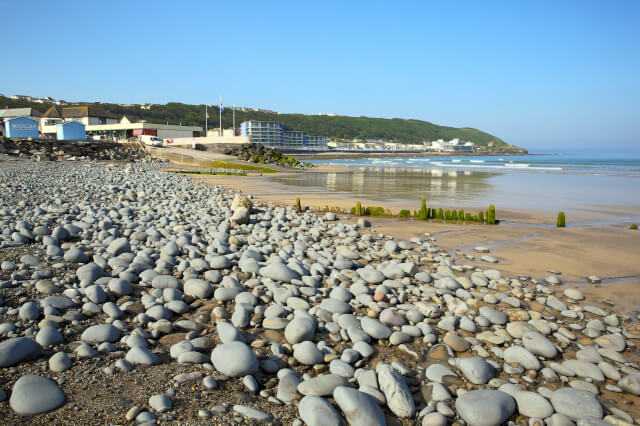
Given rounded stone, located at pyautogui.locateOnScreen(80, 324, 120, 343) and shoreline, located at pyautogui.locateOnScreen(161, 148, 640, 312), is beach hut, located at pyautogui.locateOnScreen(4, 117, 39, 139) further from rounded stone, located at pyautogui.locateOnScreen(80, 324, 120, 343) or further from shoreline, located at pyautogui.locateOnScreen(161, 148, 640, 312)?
rounded stone, located at pyautogui.locateOnScreen(80, 324, 120, 343)

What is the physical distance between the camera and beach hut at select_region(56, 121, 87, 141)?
152 feet

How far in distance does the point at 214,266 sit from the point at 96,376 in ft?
9.18

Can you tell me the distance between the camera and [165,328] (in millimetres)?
3756

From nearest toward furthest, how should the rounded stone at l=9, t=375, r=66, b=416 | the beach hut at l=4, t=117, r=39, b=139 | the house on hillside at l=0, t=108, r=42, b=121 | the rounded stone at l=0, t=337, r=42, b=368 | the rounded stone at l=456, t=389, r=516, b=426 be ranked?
1. the rounded stone at l=9, t=375, r=66, b=416
2. the rounded stone at l=456, t=389, r=516, b=426
3. the rounded stone at l=0, t=337, r=42, b=368
4. the beach hut at l=4, t=117, r=39, b=139
5. the house on hillside at l=0, t=108, r=42, b=121

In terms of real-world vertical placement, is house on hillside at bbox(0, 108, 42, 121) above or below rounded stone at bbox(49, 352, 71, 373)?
above

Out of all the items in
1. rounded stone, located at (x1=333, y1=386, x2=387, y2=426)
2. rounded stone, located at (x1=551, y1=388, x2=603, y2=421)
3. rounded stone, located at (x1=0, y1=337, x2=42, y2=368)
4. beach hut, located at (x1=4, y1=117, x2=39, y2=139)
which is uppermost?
beach hut, located at (x1=4, y1=117, x2=39, y2=139)

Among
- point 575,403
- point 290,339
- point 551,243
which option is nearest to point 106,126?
point 551,243

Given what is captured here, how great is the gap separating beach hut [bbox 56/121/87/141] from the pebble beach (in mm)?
47852

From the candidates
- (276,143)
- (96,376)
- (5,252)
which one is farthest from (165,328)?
(276,143)

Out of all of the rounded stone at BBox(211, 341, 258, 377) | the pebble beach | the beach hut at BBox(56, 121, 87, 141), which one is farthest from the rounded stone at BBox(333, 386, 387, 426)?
the beach hut at BBox(56, 121, 87, 141)

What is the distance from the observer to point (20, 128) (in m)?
40.4

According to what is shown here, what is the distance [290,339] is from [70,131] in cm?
5397

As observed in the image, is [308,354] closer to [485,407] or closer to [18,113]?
[485,407]

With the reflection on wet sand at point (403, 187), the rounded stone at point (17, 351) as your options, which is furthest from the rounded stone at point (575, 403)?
the reflection on wet sand at point (403, 187)
